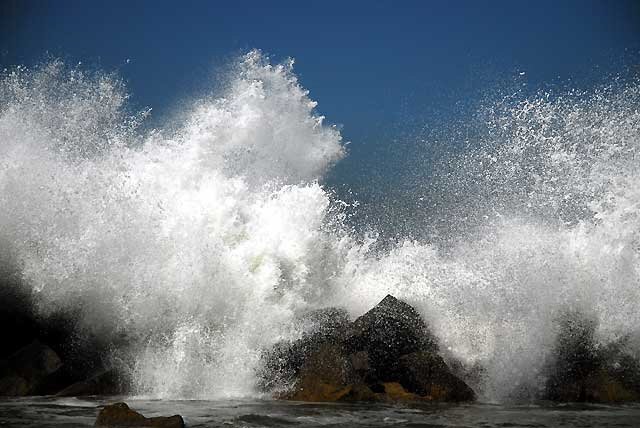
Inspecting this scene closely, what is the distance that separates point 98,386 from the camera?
8.80 m

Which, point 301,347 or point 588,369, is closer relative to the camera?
point 588,369

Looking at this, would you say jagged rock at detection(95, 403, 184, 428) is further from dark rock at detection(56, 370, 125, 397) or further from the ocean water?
dark rock at detection(56, 370, 125, 397)

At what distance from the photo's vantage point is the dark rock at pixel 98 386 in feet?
28.5

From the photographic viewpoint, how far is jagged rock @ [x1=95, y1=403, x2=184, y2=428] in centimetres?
582

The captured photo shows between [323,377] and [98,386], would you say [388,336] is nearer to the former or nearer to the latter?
[323,377]

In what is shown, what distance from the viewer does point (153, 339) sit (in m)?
9.86

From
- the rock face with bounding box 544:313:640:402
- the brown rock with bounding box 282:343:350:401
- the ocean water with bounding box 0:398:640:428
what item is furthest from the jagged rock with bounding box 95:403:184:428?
the rock face with bounding box 544:313:640:402

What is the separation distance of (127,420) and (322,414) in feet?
7.32

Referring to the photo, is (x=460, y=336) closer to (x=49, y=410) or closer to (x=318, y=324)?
(x=318, y=324)

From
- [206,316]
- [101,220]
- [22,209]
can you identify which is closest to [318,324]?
[206,316]

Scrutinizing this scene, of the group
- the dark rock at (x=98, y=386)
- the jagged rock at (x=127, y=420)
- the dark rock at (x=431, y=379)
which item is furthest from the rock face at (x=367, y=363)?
the jagged rock at (x=127, y=420)

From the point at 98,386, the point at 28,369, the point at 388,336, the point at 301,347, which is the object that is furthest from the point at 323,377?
the point at 28,369

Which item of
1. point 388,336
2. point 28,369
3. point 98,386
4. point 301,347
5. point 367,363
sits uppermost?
point 388,336

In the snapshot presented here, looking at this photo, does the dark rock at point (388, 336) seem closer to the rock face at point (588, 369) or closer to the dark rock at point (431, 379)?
the dark rock at point (431, 379)
